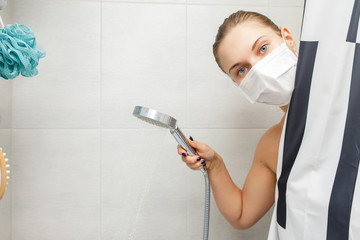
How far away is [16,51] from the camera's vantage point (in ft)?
2.16

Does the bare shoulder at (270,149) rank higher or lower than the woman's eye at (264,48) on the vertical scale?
lower

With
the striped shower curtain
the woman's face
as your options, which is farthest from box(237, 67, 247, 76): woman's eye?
the striped shower curtain

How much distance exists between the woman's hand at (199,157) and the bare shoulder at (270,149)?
133 millimetres

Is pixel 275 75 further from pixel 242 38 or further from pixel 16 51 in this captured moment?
pixel 16 51

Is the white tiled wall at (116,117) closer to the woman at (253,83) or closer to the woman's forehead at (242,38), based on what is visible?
the woman at (253,83)

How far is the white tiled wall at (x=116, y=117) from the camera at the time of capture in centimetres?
108

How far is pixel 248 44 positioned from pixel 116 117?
1.66 ft

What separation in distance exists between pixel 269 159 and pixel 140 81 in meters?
0.48

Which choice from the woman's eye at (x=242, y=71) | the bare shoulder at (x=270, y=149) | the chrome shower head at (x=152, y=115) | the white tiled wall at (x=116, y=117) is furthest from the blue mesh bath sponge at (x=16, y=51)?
the bare shoulder at (x=270, y=149)

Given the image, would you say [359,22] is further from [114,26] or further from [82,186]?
[82,186]

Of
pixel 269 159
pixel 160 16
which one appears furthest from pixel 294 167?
pixel 160 16

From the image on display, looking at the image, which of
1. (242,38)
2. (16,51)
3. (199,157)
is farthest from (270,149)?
(16,51)

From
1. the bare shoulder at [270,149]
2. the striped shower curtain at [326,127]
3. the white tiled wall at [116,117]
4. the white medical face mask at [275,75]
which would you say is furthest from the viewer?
the white tiled wall at [116,117]

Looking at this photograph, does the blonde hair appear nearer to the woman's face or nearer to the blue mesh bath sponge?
the woman's face
